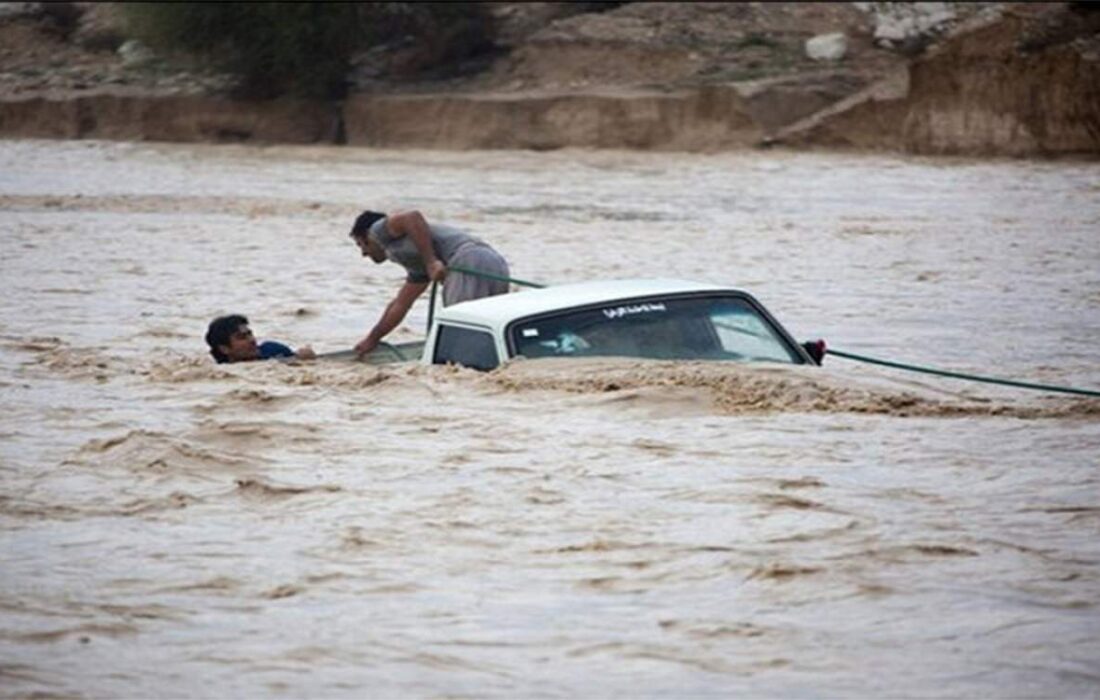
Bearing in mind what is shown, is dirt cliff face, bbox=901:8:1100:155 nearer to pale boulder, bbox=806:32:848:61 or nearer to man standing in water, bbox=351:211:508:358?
pale boulder, bbox=806:32:848:61

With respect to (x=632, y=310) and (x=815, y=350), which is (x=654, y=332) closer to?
(x=632, y=310)

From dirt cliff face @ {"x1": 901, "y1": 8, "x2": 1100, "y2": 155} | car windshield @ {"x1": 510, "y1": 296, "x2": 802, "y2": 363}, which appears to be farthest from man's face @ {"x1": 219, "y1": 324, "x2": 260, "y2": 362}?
dirt cliff face @ {"x1": 901, "y1": 8, "x2": 1100, "y2": 155}

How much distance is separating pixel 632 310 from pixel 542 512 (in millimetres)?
1502

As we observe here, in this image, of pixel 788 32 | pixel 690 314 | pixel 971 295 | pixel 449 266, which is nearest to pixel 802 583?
pixel 690 314

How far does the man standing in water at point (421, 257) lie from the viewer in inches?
525

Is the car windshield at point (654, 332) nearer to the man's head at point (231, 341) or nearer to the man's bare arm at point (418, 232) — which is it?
the man's bare arm at point (418, 232)

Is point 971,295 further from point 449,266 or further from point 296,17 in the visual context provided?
point 296,17

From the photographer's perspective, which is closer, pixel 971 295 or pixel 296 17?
pixel 971 295

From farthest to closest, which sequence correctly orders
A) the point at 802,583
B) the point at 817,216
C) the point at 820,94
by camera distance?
the point at 820,94 < the point at 817,216 < the point at 802,583

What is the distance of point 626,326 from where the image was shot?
10641mm

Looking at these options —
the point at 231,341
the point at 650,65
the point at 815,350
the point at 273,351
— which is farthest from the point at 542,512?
the point at 650,65

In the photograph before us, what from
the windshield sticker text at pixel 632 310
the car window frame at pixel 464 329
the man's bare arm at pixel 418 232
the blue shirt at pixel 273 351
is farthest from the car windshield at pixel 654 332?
the blue shirt at pixel 273 351

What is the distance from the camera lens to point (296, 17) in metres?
39.5

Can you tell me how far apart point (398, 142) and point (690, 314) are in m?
27.6
